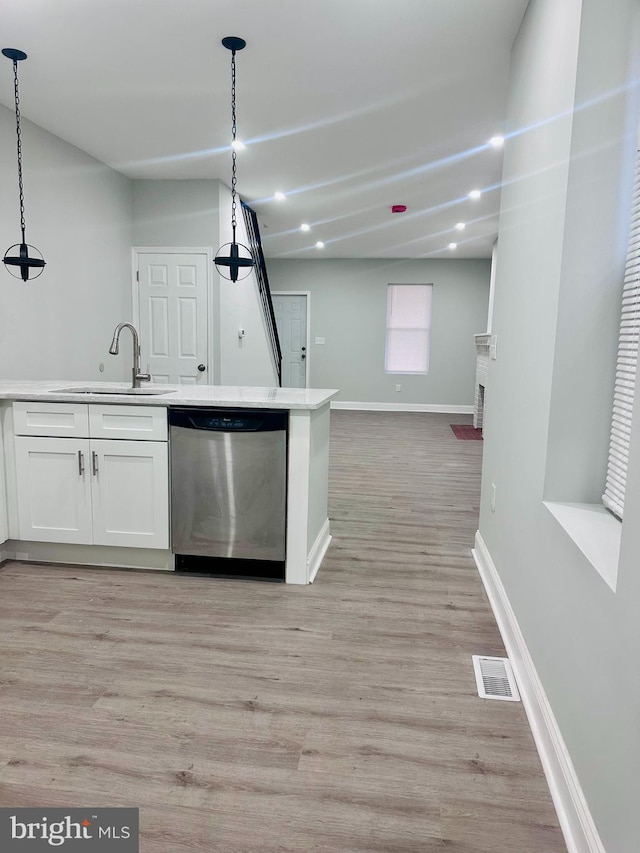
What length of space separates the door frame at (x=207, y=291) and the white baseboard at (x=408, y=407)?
4605 mm

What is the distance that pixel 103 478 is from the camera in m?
2.89

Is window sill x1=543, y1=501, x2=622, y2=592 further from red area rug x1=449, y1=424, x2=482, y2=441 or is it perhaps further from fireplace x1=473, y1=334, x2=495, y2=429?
fireplace x1=473, y1=334, x2=495, y2=429

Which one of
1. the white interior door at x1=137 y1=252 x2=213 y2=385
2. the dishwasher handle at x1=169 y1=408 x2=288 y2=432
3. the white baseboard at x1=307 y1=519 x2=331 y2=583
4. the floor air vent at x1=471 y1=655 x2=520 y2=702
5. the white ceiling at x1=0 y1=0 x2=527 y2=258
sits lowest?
the floor air vent at x1=471 y1=655 x2=520 y2=702

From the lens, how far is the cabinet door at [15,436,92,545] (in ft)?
9.52

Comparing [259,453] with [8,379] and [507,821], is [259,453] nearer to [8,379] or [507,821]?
[507,821]

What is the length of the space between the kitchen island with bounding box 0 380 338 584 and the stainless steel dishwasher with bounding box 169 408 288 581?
58 mm

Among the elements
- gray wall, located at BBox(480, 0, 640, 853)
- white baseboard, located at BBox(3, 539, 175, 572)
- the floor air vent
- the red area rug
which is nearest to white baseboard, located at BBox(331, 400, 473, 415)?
the red area rug

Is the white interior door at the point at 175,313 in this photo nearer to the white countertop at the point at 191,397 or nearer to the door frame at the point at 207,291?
the door frame at the point at 207,291

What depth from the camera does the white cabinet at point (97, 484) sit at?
9.36 feet

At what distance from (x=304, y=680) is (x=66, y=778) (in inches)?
31.1

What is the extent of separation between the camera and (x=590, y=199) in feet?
5.59

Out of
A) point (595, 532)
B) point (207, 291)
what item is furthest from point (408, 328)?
point (595, 532)

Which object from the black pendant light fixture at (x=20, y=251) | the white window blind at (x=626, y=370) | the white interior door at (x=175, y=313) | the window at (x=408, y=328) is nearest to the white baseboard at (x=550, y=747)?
the white window blind at (x=626, y=370)

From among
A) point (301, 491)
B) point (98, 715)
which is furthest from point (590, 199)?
point (98, 715)
